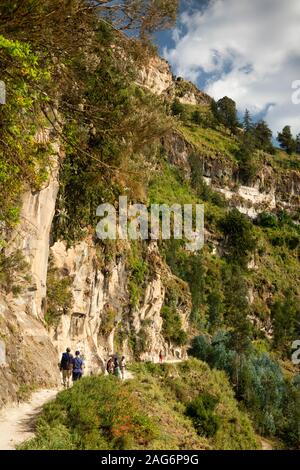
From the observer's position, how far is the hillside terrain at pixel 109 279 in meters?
9.13

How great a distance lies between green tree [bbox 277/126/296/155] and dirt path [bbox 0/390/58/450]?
4651 inches

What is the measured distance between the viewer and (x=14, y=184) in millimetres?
9852

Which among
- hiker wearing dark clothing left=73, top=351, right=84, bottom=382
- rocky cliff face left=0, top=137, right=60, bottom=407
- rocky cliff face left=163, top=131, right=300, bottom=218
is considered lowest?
hiker wearing dark clothing left=73, top=351, right=84, bottom=382

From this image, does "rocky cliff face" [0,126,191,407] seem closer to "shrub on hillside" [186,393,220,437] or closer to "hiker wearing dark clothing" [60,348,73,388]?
"hiker wearing dark clothing" [60,348,73,388]

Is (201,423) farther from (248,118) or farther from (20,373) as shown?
(248,118)

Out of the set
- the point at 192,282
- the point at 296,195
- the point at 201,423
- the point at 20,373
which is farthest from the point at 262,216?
the point at 20,373

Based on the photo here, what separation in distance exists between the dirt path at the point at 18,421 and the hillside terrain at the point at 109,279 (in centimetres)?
37

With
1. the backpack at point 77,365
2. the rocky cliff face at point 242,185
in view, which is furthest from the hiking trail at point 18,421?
the rocky cliff face at point 242,185

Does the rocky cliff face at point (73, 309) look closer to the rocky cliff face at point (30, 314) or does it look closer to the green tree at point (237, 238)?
the rocky cliff face at point (30, 314)

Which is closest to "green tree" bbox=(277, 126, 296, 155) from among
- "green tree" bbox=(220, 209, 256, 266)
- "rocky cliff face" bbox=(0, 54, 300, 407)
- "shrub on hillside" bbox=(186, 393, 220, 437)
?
"green tree" bbox=(220, 209, 256, 266)

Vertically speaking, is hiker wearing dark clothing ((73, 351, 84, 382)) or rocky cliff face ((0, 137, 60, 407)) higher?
rocky cliff face ((0, 137, 60, 407))

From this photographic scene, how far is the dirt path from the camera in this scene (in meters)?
8.51

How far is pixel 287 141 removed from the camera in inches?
4683
